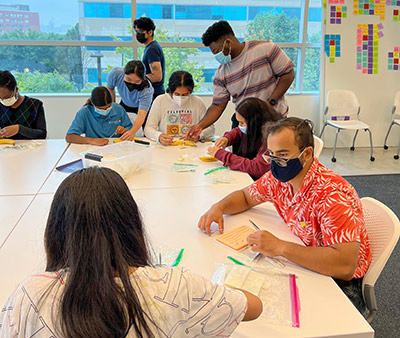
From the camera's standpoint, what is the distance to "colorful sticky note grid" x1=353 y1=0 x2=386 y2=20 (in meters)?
4.61

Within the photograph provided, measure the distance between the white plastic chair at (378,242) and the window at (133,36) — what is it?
12.7 feet

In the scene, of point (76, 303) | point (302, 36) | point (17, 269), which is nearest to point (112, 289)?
point (76, 303)

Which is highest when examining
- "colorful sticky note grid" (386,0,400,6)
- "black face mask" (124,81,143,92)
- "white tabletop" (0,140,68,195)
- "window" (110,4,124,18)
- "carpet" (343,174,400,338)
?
"colorful sticky note grid" (386,0,400,6)

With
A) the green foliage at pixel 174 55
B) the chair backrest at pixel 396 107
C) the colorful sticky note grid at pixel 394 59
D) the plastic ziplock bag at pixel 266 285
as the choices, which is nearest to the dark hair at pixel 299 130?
the plastic ziplock bag at pixel 266 285

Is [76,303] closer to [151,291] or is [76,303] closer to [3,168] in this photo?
[151,291]

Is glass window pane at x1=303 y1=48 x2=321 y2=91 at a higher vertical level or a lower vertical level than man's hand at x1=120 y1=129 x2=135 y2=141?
higher

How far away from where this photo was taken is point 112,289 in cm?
64

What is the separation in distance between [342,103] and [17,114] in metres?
3.87

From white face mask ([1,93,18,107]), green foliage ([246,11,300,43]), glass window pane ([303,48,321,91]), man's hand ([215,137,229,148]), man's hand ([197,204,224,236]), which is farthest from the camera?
glass window pane ([303,48,321,91])

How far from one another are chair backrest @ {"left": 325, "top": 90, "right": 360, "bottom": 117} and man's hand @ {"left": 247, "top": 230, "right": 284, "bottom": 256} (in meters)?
3.94

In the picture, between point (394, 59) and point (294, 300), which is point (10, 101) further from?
point (394, 59)

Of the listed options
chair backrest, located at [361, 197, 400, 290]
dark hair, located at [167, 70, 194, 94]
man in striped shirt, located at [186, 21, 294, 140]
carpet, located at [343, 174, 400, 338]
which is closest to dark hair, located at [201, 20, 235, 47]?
man in striped shirt, located at [186, 21, 294, 140]

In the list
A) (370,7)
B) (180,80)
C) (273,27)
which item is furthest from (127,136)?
(370,7)

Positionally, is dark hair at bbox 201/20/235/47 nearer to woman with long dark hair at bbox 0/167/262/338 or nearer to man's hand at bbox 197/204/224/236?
man's hand at bbox 197/204/224/236
